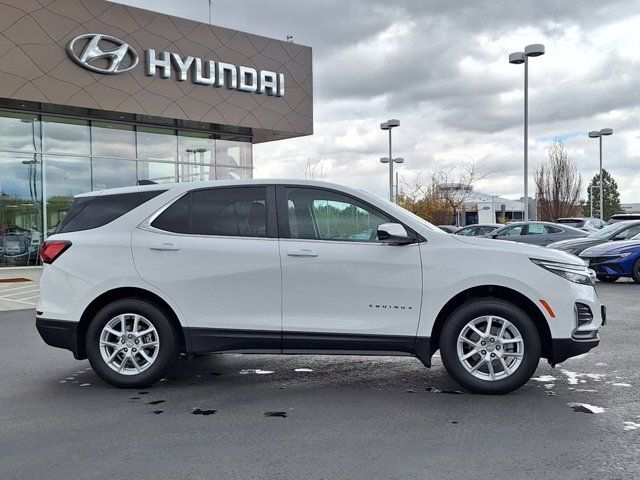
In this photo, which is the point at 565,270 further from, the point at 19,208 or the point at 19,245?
the point at 19,245

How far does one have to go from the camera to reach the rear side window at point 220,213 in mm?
Result: 5473

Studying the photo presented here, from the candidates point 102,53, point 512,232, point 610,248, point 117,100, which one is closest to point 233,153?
point 117,100

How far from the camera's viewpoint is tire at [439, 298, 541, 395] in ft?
16.7

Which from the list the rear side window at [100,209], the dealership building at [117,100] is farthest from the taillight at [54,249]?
the dealership building at [117,100]

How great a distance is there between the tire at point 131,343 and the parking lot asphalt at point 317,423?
0.53 feet

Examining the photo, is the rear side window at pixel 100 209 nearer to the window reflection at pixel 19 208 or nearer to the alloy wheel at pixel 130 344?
the alloy wheel at pixel 130 344

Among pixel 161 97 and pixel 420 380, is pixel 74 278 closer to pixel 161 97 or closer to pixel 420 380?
pixel 420 380

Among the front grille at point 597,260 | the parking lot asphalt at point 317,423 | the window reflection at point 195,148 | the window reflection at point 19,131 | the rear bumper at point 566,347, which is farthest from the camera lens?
the window reflection at point 195,148

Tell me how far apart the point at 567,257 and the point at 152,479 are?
147 inches

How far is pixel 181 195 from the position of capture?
18.5 ft

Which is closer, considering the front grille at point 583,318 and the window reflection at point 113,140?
the front grille at point 583,318

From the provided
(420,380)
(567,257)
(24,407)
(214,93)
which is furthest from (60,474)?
(214,93)

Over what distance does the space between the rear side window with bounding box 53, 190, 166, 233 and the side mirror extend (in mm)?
2067

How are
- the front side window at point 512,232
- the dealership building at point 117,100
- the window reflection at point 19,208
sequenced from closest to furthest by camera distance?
the dealership building at point 117,100 → the window reflection at point 19,208 → the front side window at point 512,232
